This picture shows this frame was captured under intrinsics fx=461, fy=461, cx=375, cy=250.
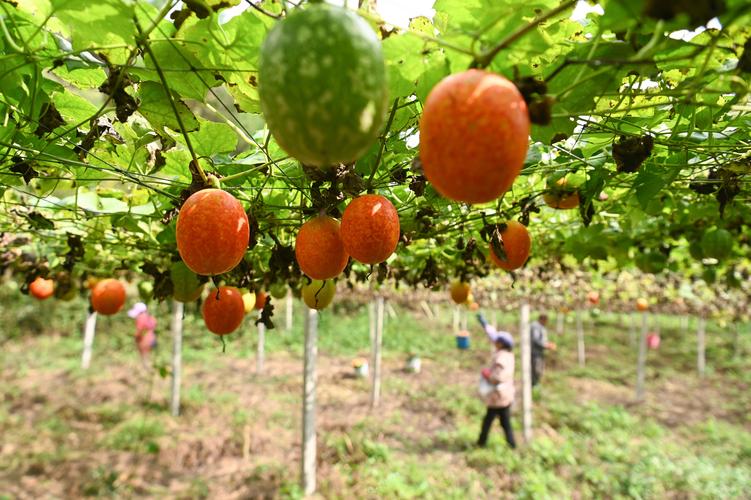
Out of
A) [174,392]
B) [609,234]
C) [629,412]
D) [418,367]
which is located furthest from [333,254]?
[418,367]

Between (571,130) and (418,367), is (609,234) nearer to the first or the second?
(571,130)

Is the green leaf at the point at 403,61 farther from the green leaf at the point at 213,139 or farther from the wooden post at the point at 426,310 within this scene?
the wooden post at the point at 426,310

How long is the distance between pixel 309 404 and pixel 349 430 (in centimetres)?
312

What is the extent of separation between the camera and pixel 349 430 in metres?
8.41

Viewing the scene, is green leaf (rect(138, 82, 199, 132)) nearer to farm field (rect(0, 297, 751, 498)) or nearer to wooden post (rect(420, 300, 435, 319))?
farm field (rect(0, 297, 751, 498))

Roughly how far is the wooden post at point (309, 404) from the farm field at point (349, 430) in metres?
0.28

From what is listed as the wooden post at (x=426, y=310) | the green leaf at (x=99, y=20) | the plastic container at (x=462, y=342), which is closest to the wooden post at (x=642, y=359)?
the plastic container at (x=462, y=342)

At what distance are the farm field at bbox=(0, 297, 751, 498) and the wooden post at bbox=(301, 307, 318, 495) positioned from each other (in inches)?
11.1

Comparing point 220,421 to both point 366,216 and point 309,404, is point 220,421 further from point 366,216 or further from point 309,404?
point 366,216

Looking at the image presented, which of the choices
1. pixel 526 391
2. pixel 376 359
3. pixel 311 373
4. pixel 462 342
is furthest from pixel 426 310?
pixel 311 373

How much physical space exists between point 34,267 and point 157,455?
5.29 meters

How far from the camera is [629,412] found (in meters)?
10.1

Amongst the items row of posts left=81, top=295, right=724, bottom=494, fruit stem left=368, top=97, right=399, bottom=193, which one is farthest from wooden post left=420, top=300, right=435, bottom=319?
fruit stem left=368, top=97, right=399, bottom=193

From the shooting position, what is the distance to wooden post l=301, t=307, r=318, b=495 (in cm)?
564
